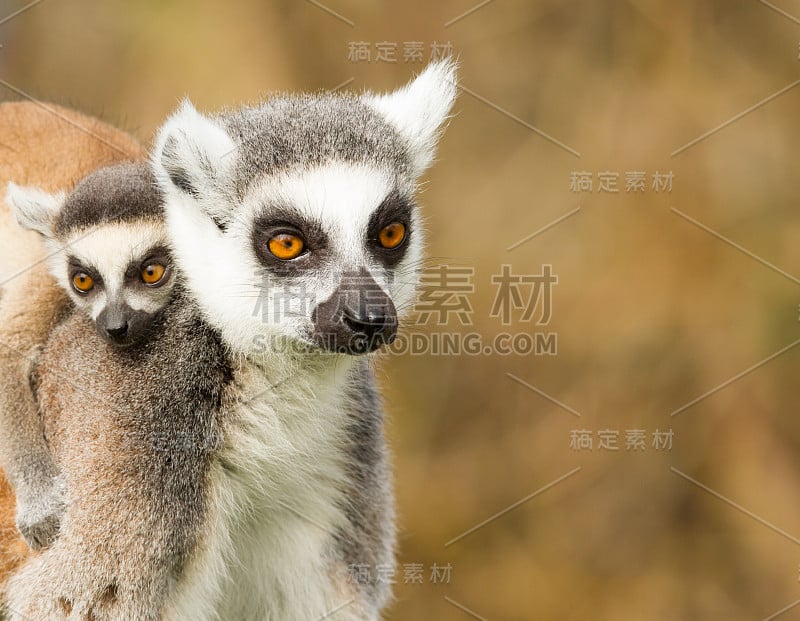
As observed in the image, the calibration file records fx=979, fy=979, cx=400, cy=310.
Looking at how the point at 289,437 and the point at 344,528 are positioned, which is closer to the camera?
the point at 289,437

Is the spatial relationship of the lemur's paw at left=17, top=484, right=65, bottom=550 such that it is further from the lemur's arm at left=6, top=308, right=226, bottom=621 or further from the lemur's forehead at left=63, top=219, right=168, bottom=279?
the lemur's forehead at left=63, top=219, right=168, bottom=279

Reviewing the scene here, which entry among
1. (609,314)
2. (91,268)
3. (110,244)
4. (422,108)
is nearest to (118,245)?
(110,244)

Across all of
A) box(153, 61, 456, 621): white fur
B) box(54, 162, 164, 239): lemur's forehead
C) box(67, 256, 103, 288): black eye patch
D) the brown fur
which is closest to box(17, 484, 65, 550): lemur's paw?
the brown fur

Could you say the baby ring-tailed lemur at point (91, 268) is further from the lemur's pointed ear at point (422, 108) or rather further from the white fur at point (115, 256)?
the lemur's pointed ear at point (422, 108)

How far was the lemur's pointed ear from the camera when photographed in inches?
151

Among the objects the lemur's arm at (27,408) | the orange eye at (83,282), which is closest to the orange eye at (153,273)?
the orange eye at (83,282)

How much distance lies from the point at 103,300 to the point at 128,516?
0.77 m

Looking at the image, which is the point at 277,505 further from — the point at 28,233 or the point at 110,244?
the point at 28,233

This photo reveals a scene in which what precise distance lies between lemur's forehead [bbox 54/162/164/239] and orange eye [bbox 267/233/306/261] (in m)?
0.60

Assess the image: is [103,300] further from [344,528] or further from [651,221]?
[651,221]

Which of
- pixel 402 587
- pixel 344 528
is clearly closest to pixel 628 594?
pixel 402 587

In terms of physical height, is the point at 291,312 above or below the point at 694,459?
above

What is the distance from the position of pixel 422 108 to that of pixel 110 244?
132 centimetres

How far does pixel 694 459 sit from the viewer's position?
22.0 ft
